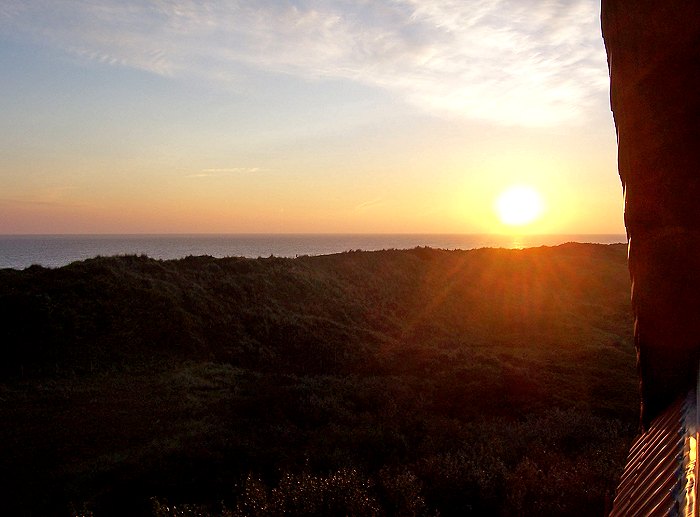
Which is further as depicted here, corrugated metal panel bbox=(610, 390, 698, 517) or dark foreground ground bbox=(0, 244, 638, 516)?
dark foreground ground bbox=(0, 244, 638, 516)

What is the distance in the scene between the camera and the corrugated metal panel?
960 mm

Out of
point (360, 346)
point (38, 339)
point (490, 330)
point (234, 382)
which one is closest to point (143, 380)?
point (234, 382)

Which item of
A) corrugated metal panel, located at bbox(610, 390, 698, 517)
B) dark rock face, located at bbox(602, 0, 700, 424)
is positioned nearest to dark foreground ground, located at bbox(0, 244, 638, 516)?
corrugated metal panel, located at bbox(610, 390, 698, 517)

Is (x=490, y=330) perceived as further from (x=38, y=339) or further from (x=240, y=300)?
(x=38, y=339)

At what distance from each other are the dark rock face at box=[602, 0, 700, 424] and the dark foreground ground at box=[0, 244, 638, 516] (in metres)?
0.76

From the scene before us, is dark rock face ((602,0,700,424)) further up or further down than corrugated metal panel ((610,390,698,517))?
further up

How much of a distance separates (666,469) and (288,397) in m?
11.9

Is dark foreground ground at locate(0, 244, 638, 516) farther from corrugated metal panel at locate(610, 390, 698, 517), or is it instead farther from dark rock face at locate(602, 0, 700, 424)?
dark rock face at locate(602, 0, 700, 424)

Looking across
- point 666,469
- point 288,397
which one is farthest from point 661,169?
point 288,397

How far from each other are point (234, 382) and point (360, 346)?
20.6 ft

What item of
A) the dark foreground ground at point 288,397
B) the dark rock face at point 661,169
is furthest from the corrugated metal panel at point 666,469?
the dark foreground ground at point 288,397

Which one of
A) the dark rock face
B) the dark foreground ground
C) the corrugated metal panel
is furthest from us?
the dark foreground ground

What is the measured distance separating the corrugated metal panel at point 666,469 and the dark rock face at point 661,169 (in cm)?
18

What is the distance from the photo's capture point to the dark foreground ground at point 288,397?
7129 millimetres
